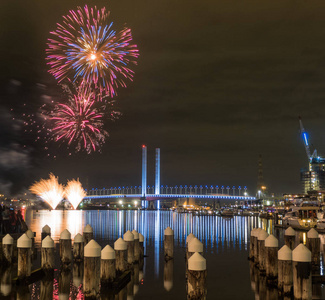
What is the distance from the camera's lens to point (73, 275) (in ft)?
72.0

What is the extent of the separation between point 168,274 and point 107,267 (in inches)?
289

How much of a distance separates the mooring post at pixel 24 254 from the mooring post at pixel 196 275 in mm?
7902

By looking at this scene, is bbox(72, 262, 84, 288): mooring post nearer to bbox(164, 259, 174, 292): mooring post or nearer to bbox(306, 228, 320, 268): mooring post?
bbox(164, 259, 174, 292): mooring post

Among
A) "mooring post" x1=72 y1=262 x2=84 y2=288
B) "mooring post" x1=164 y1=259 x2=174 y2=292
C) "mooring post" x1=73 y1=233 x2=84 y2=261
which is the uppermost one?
"mooring post" x1=73 y1=233 x2=84 y2=261

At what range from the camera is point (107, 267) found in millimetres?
17016

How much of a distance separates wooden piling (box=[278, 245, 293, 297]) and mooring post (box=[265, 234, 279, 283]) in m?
2.59

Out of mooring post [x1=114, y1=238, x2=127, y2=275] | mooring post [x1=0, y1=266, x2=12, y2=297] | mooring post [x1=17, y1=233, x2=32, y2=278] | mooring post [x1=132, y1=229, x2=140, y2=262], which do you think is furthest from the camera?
mooring post [x1=132, y1=229, x2=140, y2=262]

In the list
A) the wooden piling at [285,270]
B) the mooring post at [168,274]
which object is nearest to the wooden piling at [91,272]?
the mooring post at [168,274]

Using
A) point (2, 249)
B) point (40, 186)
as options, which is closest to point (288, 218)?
point (40, 186)

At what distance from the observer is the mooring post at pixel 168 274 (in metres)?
20.9

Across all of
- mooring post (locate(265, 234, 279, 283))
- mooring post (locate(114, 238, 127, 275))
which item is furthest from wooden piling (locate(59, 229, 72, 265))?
→ mooring post (locate(265, 234, 279, 283))

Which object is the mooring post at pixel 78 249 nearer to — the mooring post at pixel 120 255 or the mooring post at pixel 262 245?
the mooring post at pixel 120 255

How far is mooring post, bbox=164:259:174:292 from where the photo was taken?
2091 cm

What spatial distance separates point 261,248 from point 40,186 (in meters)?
68.6
